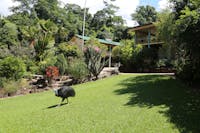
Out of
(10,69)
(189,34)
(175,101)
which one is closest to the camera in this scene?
(175,101)

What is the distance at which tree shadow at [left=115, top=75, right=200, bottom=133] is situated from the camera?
7.70 m

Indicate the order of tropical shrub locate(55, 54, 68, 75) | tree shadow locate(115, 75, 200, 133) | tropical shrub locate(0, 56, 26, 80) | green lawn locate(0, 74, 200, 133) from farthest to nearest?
tropical shrub locate(55, 54, 68, 75)
tropical shrub locate(0, 56, 26, 80)
tree shadow locate(115, 75, 200, 133)
green lawn locate(0, 74, 200, 133)

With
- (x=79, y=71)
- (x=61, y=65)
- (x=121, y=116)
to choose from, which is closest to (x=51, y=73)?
(x=61, y=65)

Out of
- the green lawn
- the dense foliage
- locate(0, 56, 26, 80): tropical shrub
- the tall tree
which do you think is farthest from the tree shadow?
the tall tree

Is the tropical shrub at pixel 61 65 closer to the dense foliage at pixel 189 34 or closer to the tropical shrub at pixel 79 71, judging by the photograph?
the tropical shrub at pixel 79 71

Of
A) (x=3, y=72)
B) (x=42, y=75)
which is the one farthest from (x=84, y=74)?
(x=3, y=72)

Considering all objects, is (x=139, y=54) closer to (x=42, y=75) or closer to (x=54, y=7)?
(x=42, y=75)

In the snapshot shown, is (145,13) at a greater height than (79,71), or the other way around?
(145,13)

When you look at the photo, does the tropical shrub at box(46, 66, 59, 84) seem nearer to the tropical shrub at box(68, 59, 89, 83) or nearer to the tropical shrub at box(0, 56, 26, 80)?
the tropical shrub at box(68, 59, 89, 83)

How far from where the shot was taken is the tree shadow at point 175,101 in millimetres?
7699

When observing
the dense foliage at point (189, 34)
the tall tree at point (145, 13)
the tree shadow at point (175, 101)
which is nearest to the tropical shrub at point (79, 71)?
the tree shadow at point (175, 101)

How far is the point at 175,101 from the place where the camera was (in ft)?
33.3

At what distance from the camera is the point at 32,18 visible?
5041 cm

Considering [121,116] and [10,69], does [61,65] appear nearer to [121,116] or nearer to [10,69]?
[10,69]
